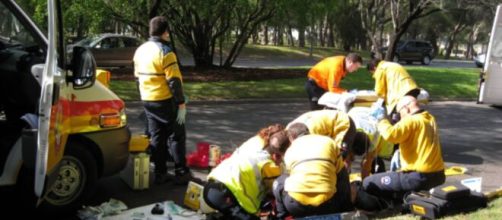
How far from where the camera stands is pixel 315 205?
494cm

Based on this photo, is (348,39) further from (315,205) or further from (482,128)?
(315,205)

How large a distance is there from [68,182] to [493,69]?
1163 cm

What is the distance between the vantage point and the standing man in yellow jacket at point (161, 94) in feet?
21.4

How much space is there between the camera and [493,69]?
14.2m

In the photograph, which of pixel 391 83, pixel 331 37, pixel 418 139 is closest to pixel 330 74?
pixel 391 83

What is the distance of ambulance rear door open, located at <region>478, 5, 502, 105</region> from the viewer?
14.0 m

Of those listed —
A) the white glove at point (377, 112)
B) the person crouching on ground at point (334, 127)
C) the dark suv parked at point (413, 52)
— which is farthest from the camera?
the dark suv parked at point (413, 52)

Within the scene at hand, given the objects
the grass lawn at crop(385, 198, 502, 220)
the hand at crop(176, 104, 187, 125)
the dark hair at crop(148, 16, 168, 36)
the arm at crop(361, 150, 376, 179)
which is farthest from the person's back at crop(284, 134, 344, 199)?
the dark hair at crop(148, 16, 168, 36)

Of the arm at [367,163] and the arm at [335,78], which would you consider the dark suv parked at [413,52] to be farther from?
the arm at [367,163]

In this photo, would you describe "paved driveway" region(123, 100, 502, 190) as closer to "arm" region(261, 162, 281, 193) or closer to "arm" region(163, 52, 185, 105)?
"arm" region(163, 52, 185, 105)

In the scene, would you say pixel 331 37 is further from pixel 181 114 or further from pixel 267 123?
pixel 181 114

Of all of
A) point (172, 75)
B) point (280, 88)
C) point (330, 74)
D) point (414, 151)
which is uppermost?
point (172, 75)

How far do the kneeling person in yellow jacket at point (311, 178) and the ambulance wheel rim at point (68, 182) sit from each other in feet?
6.39

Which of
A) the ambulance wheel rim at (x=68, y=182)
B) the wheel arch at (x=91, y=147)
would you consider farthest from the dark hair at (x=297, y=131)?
the ambulance wheel rim at (x=68, y=182)
